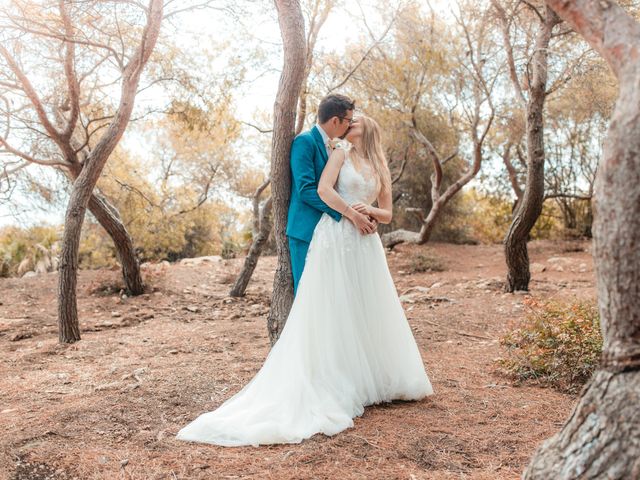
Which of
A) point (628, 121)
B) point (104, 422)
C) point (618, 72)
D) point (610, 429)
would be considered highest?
point (618, 72)

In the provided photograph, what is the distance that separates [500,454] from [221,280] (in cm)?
1035

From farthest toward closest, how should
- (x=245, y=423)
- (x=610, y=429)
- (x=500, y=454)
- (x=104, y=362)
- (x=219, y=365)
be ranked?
(x=104, y=362), (x=219, y=365), (x=245, y=423), (x=500, y=454), (x=610, y=429)

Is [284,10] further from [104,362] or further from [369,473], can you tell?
[104,362]

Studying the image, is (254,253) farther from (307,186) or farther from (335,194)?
(335,194)

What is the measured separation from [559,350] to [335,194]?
99.9 inches

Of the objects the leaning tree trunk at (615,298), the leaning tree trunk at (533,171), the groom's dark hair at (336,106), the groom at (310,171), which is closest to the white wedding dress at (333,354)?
the groom at (310,171)

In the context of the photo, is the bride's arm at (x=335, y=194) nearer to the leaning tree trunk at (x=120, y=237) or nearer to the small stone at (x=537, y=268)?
the leaning tree trunk at (x=120, y=237)

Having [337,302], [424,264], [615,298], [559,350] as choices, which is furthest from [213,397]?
[424,264]

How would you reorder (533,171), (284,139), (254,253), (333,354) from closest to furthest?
(333,354) → (284,139) → (533,171) → (254,253)

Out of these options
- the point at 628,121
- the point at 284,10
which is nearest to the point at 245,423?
the point at 628,121

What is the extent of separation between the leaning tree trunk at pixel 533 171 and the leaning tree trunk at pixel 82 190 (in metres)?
5.61

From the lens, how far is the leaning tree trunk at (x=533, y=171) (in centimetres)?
890

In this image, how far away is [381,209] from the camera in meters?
4.76

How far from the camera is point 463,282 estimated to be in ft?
38.1
